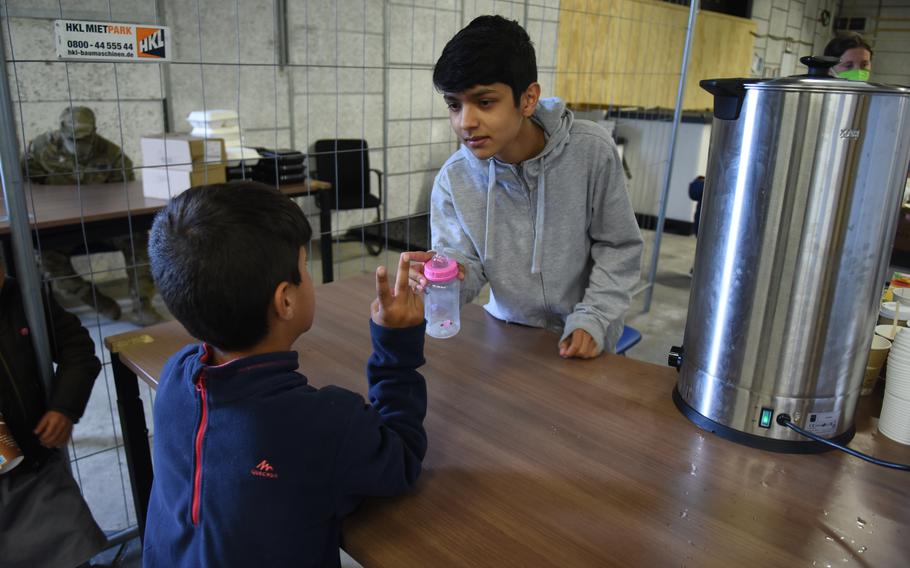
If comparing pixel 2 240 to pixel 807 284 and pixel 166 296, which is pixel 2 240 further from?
pixel 807 284

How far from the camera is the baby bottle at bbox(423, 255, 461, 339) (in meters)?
1.25

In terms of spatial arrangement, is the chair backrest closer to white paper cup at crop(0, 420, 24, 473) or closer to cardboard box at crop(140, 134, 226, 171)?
cardboard box at crop(140, 134, 226, 171)

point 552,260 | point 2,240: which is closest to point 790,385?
point 552,260

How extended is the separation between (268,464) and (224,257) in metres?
0.24

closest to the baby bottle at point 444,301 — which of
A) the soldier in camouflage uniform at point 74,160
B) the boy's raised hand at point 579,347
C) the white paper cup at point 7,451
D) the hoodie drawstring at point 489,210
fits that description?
the hoodie drawstring at point 489,210

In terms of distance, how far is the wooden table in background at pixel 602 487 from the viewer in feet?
2.42

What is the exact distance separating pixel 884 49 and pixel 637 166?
696 cm

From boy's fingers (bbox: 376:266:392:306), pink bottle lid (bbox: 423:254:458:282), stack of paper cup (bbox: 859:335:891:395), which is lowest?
stack of paper cup (bbox: 859:335:891:395)

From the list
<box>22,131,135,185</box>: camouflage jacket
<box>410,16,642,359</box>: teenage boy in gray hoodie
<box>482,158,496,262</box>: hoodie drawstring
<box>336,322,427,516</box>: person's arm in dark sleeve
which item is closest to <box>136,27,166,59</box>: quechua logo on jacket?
<box>410,16,642,359</box>: teenage boy in gray hoodie

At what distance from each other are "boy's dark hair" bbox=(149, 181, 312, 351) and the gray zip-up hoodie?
68 centimetres

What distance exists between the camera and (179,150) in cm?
267

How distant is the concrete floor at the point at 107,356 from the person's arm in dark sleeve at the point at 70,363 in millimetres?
420

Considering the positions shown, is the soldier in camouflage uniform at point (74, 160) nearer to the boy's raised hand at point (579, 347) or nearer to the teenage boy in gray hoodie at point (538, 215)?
the teenage boy in gray hoodie at point (538, 215)

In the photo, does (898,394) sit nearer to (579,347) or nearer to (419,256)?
(579,347)
